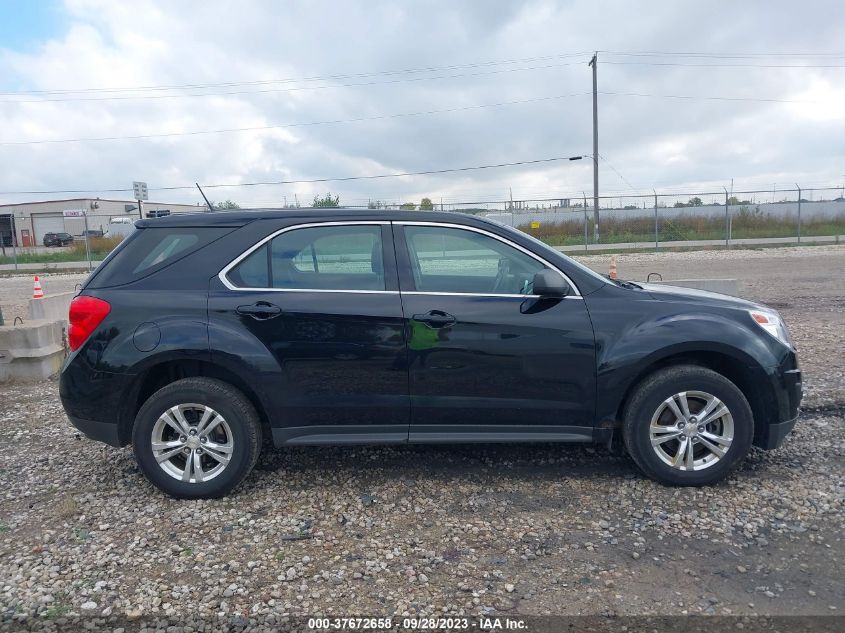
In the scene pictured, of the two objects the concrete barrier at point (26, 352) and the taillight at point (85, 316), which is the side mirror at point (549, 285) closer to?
the taillight at point (85, 316)

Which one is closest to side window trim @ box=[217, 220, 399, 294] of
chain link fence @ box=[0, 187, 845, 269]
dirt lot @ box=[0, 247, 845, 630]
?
dirt lot @ box=[0, 247, 845, 630]

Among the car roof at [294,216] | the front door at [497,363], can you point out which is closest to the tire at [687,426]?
the front door at [497,363]

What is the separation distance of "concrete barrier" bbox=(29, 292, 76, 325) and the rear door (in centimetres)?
591

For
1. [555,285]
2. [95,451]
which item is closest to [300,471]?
[95,451]

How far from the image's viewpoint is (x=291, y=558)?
11.0ft

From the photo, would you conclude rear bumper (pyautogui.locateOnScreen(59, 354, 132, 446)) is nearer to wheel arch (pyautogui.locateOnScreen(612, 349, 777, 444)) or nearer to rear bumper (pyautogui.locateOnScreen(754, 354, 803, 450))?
wheel arch (pyautogui.locateOnScreen(612, 349, 777, 444))

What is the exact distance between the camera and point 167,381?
421 cm

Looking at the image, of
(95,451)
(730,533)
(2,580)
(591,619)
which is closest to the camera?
(591,619)

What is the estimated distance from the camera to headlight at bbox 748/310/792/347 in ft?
13.4

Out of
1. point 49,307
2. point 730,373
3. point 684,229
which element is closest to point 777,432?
point 730,373

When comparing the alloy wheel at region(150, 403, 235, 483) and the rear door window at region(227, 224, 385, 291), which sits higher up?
the rear door window at region(227, 224, 385, 291)

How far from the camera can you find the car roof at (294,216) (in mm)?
4156

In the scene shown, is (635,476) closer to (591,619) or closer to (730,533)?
(730,533)

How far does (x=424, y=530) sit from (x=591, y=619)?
1.09m
